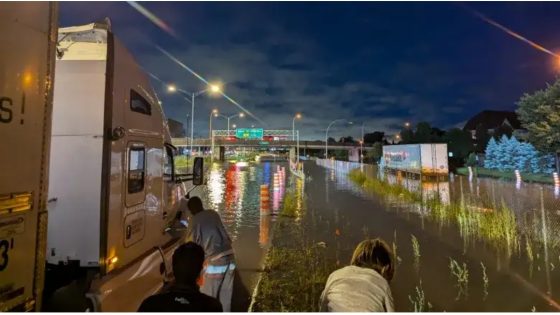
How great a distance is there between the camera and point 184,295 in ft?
7.59

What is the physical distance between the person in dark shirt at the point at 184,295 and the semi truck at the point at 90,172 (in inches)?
43.5

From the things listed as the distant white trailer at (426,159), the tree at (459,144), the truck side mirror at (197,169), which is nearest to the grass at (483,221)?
the truck side mirror at (197,169)

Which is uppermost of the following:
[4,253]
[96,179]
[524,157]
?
[524,157]

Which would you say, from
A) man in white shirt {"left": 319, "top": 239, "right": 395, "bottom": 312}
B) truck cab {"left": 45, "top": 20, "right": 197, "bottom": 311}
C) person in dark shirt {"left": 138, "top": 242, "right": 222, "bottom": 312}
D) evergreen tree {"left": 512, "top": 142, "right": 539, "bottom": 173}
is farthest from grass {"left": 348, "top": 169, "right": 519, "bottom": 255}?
evergreen tree {"left": 512, "top": 142, "right": 539, "bottom": 173}

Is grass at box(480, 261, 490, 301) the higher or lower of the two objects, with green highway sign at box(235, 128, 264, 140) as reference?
lower

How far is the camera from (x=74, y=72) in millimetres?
Answer: 4164

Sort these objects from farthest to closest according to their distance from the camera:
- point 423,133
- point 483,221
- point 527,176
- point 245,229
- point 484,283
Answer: point 423,133
point 527,176
point 245,229
point 483,221
point 484,283

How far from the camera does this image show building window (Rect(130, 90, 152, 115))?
4448 mm

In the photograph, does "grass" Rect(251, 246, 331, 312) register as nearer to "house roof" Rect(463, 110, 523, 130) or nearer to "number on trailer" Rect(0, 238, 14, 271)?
"number on trailer" Rect(0, 238, 14, 271)

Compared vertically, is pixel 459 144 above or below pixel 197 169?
above

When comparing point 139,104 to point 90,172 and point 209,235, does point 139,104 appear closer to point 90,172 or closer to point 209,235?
point 90,172

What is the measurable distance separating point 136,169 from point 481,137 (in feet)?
302

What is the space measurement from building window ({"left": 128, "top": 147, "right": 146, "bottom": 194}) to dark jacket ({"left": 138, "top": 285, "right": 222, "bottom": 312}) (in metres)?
2.24

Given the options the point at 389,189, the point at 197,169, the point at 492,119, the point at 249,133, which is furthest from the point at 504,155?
the point at 492,119
